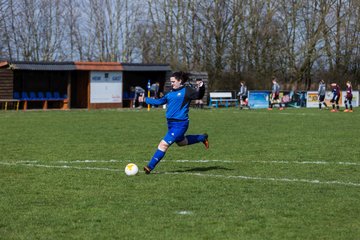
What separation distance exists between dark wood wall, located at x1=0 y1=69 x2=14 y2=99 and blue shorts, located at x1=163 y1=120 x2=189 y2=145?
3116cm

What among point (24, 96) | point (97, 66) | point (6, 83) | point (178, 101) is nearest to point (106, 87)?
point (97, 66)

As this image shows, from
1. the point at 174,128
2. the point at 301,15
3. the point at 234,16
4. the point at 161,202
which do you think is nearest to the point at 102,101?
the point at 234,16

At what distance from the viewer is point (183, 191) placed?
9.75 m

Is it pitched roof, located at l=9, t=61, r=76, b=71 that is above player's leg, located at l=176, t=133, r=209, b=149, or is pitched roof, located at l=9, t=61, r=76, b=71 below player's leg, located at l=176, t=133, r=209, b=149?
above

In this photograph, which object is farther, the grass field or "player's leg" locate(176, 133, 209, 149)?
"player's leg" locate(176, 133, 209, 149)

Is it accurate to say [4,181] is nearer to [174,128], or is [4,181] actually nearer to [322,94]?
[174,128]

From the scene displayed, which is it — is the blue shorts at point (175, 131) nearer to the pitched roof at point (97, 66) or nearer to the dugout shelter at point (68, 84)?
the dugout shelter at point (68, 84)

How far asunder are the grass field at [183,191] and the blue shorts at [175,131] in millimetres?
623

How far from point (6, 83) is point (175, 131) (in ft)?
103

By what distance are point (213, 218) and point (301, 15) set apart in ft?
181

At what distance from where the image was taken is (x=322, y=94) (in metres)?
44.7

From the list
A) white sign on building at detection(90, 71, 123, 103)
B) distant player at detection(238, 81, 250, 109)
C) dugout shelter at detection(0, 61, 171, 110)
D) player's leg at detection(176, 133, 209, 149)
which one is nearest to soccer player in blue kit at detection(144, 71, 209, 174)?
player's leg at detection(176, 133, 209, 149)

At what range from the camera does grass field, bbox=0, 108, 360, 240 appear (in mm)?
7340

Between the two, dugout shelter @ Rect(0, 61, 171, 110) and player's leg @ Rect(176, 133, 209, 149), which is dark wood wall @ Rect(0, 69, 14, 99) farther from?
player's leg @ Rect(176, 133, 209, 149)
